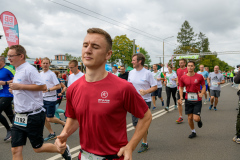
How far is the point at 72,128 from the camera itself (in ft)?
6.26

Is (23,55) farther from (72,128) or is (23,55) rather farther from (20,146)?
(72,128)

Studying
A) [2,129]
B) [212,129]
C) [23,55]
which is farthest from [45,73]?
[212,129]

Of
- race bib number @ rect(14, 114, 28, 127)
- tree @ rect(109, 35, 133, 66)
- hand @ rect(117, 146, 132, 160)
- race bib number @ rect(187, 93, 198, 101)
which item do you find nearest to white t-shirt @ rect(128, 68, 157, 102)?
race bib number @ rect(187, 93, 198, 101)

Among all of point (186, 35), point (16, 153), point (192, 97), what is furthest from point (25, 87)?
point (186, 35)

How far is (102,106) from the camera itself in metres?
1.65

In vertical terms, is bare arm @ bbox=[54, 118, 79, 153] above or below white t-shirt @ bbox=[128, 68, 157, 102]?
below

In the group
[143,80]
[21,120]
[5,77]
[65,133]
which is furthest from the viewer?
[5,77]

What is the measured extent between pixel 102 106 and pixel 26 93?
2192 millimetres

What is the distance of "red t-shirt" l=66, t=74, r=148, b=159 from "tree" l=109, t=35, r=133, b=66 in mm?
52648

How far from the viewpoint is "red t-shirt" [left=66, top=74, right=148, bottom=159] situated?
1.65m

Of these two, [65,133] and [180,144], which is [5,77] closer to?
[65,133]

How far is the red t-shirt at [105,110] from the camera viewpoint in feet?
5.42

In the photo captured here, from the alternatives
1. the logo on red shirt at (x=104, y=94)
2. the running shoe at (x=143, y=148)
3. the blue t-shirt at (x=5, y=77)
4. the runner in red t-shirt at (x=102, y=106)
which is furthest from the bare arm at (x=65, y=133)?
the blue t-shirt at (x=5, y=77)

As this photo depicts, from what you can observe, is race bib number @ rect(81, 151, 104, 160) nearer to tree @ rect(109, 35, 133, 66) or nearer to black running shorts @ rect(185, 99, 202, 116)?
black running shorts @ rect(185, 99, 202, 116)
